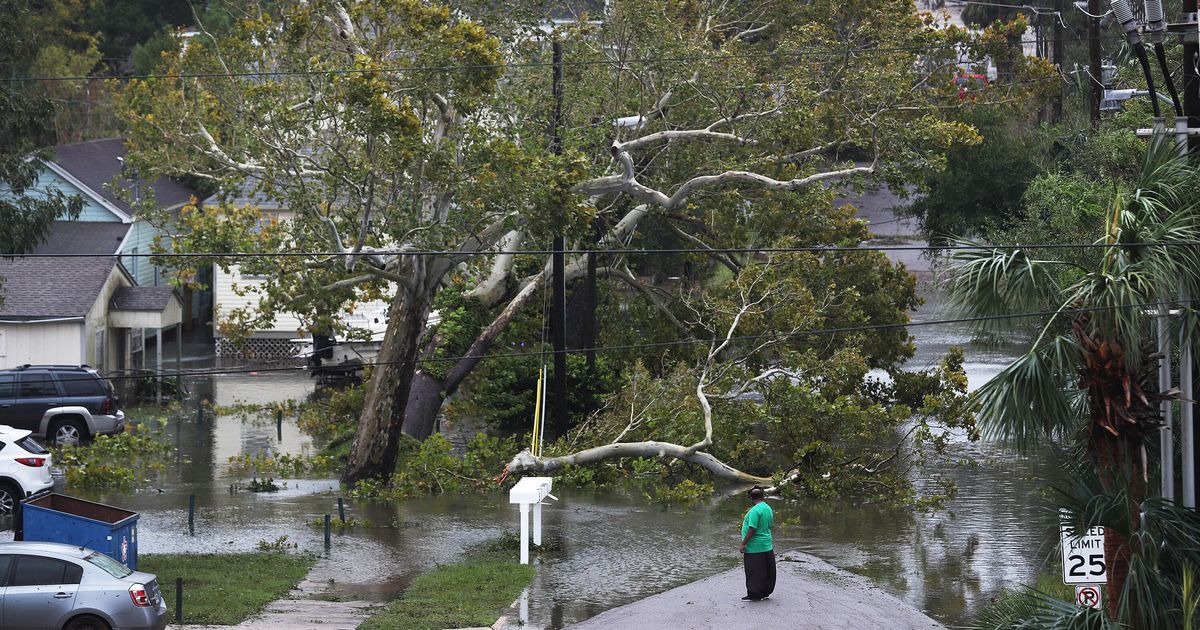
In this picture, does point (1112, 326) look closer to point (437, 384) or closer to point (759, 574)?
point (759, 574)

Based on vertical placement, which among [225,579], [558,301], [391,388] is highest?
[558,301]

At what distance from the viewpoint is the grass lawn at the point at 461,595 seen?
14574mm

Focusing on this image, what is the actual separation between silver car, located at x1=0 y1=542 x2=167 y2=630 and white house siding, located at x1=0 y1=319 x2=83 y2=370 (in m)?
16.4

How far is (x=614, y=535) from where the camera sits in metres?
19.5

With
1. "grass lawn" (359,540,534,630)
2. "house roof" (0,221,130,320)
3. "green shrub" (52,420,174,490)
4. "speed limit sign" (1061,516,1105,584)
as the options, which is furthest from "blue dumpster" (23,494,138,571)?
"house roof" (0,221,130,320)

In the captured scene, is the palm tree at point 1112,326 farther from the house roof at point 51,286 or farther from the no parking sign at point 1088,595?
the house roof at point 51,286

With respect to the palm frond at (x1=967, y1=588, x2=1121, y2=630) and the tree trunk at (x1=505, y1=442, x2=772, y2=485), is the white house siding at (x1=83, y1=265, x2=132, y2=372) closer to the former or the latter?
the tree trunk at (x1=505, y1=442, x2=772, y2=485)

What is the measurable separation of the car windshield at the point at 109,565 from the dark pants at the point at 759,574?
640cm

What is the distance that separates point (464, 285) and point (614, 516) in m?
8.33

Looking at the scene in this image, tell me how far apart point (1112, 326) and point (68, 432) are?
791 inches

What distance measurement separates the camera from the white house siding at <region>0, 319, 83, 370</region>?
2862 centimetres

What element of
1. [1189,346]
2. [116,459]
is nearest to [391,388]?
[116,459]

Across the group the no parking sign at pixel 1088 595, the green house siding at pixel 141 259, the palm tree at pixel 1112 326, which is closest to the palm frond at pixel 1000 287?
the palm tree at pixel 1112 326

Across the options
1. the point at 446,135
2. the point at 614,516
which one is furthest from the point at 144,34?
the point at 614,516
